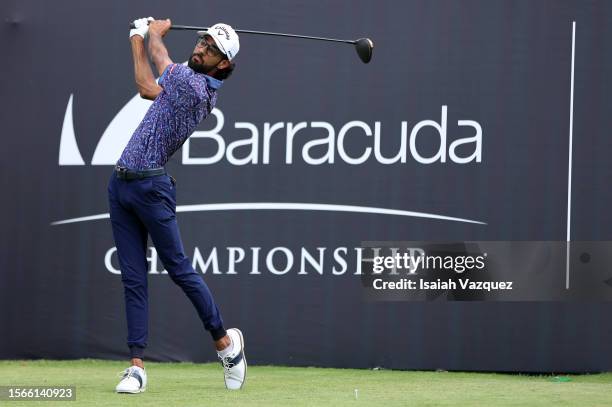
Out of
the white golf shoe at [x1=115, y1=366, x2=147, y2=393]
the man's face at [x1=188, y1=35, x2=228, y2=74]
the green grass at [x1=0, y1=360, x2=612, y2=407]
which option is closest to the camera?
the green grass at [x1=0, y1=360, x2=612, y2=407]

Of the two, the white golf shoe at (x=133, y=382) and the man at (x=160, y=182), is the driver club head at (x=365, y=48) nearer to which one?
the man at (x=160, y=182)

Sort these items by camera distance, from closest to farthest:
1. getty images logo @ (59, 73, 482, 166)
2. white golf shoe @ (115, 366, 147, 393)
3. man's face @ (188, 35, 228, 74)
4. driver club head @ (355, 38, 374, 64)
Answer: white golf shoe @ (115, 366, 147, 393), man's face @ (188, 35, 228, 74), driver club head @ (355, 38, 374, 64), getty images logo @ (59, 73, 482, 166)

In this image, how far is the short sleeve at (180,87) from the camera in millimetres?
4059

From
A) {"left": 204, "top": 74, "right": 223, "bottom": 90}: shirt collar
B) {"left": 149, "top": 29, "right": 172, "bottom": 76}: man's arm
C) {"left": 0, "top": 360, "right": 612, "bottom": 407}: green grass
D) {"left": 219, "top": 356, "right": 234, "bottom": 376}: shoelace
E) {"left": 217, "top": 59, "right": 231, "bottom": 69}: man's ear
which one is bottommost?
{"left": 0, "top": 360, "right": 612, "bottom": 407}: green grass

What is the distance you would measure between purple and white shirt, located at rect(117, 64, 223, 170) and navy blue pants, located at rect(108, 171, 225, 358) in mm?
92

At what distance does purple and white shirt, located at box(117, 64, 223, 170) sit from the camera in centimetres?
407

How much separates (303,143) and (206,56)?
5.81 ft

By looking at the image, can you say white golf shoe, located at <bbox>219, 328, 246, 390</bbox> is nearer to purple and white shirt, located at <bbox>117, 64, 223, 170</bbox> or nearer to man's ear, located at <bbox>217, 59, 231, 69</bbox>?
purple and white shirt, located at <bbox>117, 64, 223, 170</bbox>

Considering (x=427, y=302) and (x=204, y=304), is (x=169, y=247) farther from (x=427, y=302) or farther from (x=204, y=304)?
(x=427, y=302)

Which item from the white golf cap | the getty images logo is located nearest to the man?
the white golf cap

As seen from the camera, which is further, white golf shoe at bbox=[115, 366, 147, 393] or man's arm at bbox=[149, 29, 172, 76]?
man's arm at bbox=[149, 29, 172, 76]

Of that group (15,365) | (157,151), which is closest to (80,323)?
(15,365)

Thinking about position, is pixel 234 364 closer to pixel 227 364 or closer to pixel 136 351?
pixel 227 364

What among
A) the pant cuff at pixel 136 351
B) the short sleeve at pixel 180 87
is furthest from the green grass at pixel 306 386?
the short sleeve at pixel 180 87
